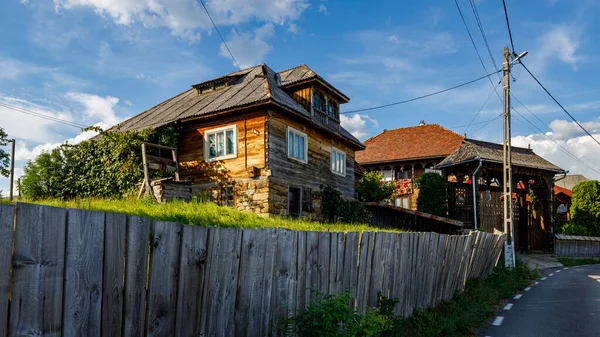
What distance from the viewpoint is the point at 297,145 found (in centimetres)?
1925

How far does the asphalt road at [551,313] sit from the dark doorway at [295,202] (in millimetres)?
9175

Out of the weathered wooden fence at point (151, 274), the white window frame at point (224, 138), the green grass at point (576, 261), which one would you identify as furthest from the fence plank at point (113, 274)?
the green grass at point (576, 261)

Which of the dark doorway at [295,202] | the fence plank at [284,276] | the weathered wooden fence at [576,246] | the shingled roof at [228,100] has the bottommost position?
the weathered wooden fence at [576,246]

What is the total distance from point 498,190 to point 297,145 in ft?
45.5

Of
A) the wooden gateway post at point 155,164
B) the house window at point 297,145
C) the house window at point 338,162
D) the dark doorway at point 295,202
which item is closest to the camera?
the wooden gateway post at point 155,164

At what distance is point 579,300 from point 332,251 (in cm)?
854

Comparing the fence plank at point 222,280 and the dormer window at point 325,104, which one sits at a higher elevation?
the dormer window at point 325,104

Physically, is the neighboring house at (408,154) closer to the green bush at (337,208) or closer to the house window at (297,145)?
the green bush at (337,208)

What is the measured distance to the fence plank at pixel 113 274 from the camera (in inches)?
107

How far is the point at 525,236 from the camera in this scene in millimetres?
28188

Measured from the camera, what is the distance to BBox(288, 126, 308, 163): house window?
61.2 ft

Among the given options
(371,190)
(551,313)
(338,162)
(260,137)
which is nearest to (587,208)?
(371,190)

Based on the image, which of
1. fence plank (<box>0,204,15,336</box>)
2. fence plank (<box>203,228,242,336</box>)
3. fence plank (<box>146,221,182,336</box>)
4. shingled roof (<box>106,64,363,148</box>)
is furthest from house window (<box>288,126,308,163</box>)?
fence plank (<box>0,204,15,336</box>)

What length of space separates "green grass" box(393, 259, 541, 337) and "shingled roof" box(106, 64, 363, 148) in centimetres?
982
